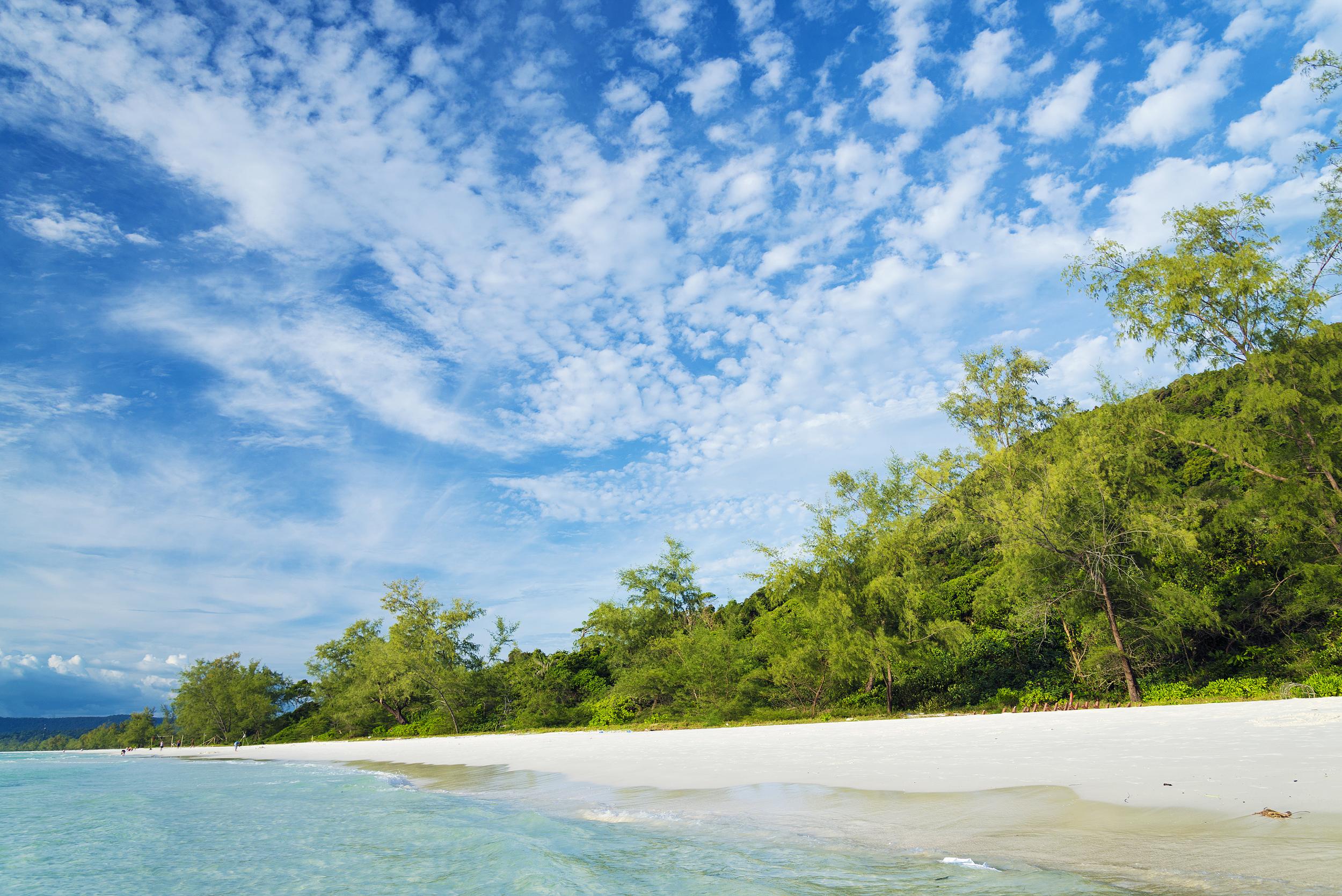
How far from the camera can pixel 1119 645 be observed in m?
18.4

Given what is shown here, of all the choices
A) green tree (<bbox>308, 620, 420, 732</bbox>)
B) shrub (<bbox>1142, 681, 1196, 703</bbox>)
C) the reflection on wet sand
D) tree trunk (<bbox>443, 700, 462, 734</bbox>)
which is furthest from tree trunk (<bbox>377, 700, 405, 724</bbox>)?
shrub (<bbox>1142, 681, 1196, 703</bbox>)

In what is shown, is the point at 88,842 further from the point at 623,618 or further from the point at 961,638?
the point at 623,618

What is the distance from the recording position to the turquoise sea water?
16.4ft

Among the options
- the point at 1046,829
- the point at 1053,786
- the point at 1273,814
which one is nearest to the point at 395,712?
the point at 1053,786

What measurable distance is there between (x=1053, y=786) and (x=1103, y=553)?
14267mm

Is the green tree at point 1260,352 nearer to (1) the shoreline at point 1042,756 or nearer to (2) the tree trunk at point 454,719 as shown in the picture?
(1) the shoreline at point 1042,756

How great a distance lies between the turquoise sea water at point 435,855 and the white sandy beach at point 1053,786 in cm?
66

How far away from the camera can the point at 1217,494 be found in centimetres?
2183

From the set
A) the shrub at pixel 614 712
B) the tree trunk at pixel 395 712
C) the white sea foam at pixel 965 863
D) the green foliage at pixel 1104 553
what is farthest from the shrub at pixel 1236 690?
the tree trunk at pixel 395 712

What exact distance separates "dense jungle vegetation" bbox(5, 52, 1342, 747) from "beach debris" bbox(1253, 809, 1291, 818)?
14.0 m

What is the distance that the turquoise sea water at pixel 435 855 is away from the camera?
197 inches

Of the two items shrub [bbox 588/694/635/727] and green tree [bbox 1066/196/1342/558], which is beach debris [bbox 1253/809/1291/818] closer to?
green tree [bbox 1066/196/1342/558]

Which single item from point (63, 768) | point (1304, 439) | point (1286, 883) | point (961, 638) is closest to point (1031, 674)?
point (961, 638)

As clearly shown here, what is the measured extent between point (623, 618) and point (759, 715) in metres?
15.1
